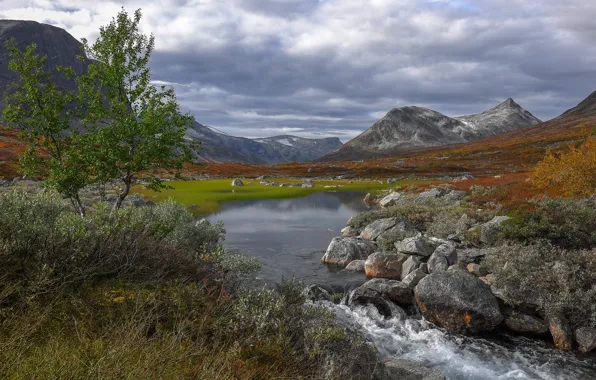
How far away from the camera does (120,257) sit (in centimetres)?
928

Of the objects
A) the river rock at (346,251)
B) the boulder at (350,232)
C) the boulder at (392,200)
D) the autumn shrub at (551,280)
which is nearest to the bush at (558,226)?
the autumn shrub at (551,280)

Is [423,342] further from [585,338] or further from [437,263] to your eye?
[437,263]

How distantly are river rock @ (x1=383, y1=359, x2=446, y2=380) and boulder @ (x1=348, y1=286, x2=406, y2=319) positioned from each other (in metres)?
5.78

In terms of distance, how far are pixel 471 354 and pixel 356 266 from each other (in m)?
9.81

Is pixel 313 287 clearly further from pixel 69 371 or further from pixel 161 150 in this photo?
pixel 69 371

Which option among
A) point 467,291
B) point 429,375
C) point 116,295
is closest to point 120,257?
point 116,295

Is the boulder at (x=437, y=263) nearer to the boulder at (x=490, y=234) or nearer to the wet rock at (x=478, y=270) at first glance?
the wet rock at (x=478, y=270)

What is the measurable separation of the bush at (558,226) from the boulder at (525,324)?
23.8 feet

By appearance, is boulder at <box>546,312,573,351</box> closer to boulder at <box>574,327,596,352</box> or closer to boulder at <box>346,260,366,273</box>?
boulder at <box>574,327,596,352</box>

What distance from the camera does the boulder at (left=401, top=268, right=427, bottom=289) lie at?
17.2m

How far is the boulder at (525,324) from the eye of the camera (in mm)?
14123

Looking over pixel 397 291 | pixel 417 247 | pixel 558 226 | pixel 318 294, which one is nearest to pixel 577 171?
pixel 558 226

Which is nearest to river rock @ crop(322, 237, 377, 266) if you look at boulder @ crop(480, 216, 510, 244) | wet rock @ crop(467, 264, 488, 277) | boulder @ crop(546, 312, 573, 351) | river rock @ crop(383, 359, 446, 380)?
wet rock @ crop(467, 264, 488, 277)

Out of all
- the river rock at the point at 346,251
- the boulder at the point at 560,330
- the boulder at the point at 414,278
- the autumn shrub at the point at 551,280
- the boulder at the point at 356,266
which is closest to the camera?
the boulder at the point at 560,330
